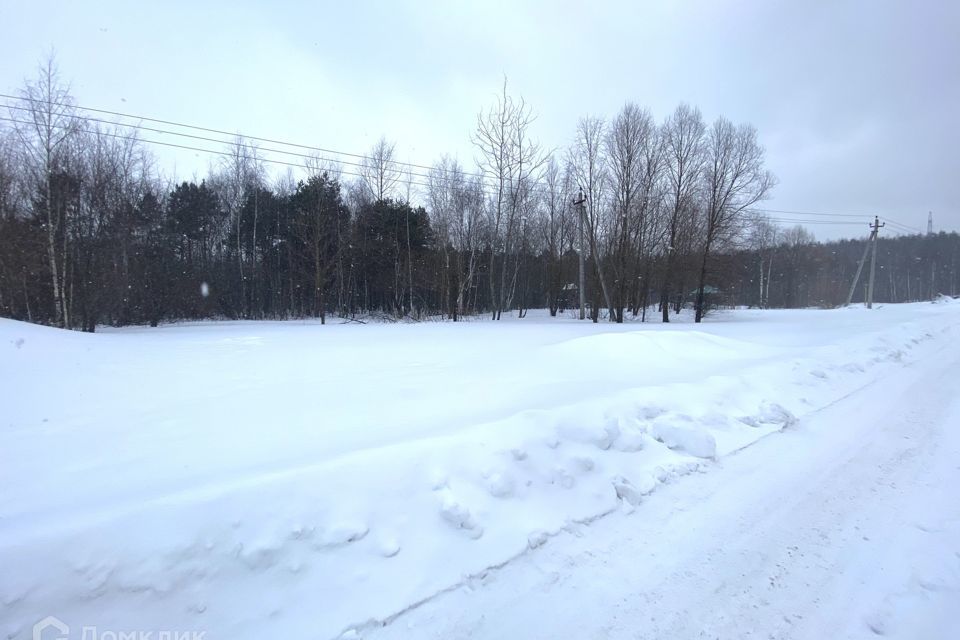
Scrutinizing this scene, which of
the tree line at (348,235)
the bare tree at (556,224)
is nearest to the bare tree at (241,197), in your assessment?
the tree line at (348,235)

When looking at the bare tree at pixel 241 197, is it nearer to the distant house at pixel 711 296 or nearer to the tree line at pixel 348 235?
the tree line at pixel 348 235

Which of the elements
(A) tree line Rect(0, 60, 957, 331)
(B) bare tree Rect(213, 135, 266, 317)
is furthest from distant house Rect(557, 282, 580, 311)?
(B) bare tree Rect(213, 135, 266, 317)

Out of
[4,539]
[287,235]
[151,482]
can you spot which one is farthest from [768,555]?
[287,235]

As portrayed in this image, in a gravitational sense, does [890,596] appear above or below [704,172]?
below

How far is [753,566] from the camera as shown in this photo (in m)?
2.88

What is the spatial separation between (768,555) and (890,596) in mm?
620

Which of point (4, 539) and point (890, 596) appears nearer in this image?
point (4, 539)

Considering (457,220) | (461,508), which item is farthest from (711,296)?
(461,508)

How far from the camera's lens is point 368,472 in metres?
3.30

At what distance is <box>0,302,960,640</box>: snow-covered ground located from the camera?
7.77ft

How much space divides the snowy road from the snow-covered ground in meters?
0.02

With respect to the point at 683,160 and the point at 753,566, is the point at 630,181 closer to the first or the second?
the point at 683,160

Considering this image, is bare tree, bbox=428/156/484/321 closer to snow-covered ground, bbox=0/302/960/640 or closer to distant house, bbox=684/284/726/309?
distant house, bbox=684/284/726/309

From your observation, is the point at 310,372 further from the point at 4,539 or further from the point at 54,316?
the point at 54,316
